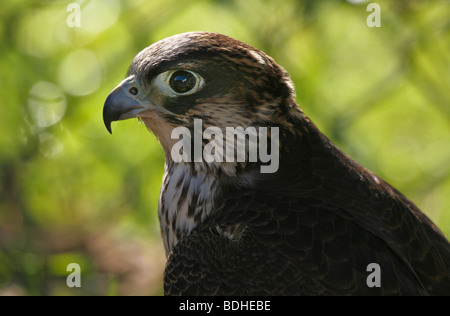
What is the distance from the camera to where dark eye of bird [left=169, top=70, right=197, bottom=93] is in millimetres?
2469

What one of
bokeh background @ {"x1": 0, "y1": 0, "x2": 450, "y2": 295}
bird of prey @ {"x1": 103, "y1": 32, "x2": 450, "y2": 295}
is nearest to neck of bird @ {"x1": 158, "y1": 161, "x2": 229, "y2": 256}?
bird of prey @ {"x1": 103, "y1": 32, "x2": 450, "y2": 295}

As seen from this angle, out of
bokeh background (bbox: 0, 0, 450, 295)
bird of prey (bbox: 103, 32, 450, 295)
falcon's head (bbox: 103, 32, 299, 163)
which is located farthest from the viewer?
bokeh background (bbox: 0, 0, 450, 295)

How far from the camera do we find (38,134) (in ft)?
12.8

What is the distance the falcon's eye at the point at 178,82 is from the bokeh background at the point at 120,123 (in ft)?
4.77

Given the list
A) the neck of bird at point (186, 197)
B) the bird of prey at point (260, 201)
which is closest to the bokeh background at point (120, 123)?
the neck of bird at point (186, 197)

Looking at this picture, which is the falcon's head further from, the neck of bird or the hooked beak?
the neck of bird

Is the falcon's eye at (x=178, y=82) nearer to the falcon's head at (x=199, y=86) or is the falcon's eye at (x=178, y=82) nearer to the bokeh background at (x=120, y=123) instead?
the falcon's head at (x=199, y=86)

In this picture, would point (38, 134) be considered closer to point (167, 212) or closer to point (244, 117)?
point (167, 212)

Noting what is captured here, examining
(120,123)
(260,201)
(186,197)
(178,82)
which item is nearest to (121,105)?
(178,82)

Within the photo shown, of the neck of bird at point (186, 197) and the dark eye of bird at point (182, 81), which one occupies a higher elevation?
the dark eye of bird at point (182, 81)

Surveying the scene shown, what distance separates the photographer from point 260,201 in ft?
7.98

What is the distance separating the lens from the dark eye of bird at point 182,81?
2469 mm

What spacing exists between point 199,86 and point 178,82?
8cm
